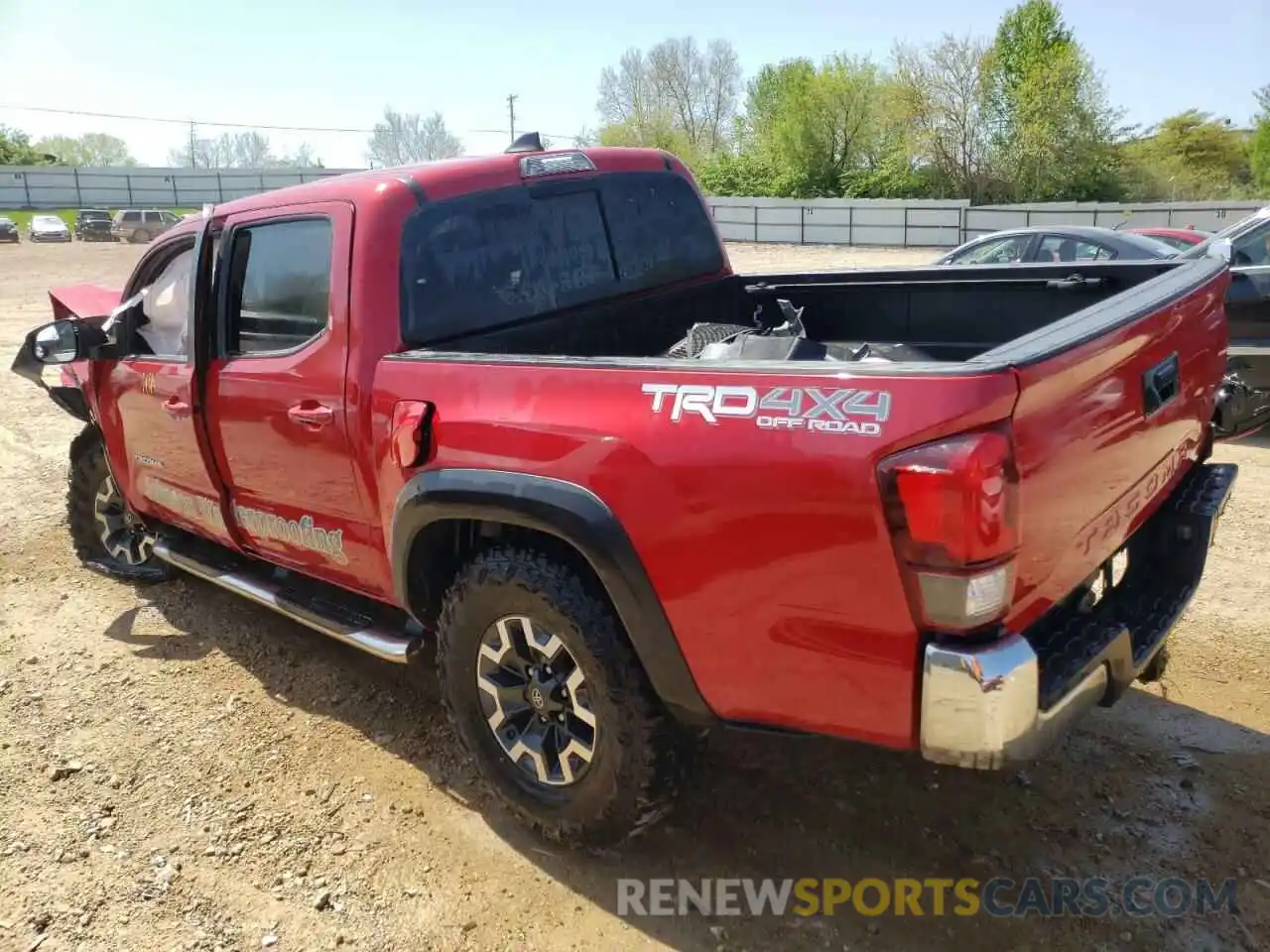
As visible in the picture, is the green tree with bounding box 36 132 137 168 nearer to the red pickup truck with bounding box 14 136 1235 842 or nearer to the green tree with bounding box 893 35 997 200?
the green tree with bounding box 893 35 997 200

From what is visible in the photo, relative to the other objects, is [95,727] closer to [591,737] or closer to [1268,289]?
[591,737]

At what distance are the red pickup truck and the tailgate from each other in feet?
0.05

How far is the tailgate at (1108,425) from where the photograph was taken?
217 cm

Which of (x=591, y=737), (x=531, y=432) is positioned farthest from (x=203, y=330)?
(x=591, y=737)

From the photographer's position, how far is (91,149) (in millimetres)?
115625

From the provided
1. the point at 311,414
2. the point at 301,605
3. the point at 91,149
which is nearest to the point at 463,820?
the point at 301,605

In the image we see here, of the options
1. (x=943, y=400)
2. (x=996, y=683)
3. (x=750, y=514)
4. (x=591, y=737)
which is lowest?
(x=591, y=737)

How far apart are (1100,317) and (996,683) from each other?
1035 millimetres

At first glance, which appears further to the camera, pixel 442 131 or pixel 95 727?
pixel 442 131

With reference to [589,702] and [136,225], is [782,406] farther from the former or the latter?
[136,225]

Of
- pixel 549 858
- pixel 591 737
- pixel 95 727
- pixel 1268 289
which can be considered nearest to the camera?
pixel 591 737

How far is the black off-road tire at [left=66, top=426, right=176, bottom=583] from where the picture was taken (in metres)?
5.27

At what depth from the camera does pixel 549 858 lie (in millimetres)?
3070

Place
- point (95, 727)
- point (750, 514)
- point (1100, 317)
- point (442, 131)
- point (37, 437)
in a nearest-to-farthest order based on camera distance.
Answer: point (750, 514), point (1100, 317), point (95, 727), point (37, 437), point (442, 131)
